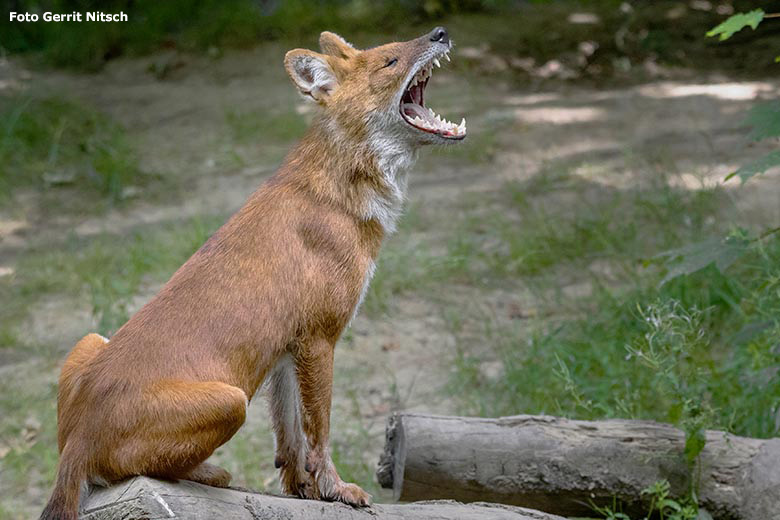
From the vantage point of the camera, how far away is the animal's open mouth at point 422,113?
172 inches

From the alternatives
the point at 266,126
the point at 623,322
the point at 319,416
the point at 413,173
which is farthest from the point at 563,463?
the point at 266,126

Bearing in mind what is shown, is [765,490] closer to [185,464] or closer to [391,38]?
[185,464]

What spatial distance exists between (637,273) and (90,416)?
177 inches

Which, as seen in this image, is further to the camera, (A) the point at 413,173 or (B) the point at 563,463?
(A) the point at 413,173

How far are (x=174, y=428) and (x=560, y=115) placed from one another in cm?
727

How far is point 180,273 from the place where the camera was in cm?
392

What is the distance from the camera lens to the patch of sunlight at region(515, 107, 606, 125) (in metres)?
9.82

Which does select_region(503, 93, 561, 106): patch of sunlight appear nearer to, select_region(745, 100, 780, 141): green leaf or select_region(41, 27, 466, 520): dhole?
select_region(745, 100, 780, 141): green leaf

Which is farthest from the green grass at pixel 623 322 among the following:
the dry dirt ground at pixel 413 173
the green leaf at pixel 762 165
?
the green leaf at pixel 762 165

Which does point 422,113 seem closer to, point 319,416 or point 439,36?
point 439,36

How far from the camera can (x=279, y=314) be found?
3.83 m

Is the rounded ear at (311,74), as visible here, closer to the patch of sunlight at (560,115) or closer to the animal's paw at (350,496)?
the animal's paw at (350,496)

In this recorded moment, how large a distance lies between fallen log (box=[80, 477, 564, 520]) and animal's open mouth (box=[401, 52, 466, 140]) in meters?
1.60

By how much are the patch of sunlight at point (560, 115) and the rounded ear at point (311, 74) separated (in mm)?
5797
